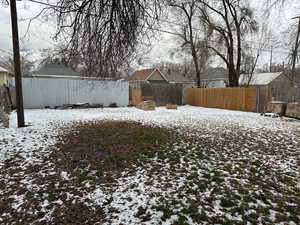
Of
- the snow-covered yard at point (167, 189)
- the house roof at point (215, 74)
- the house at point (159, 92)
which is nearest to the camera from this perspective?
the snow-covered yard at point (167, 189)

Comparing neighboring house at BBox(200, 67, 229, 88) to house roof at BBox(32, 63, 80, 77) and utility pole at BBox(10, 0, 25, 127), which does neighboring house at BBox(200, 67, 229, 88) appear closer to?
house roof at BBox(32, 63, 80, 77)

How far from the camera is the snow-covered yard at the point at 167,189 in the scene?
182 cm

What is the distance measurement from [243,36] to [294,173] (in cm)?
1248

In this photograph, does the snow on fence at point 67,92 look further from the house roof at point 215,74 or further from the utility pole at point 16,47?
the house roof at point 215,74

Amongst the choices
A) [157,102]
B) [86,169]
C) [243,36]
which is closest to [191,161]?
[86,169]

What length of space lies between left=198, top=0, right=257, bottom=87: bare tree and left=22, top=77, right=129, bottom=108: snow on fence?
7.42 metres

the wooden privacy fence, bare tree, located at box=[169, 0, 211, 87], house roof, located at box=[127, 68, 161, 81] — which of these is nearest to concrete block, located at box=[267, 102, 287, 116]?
the wooden privacy fence

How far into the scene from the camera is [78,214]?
1833 millimetres

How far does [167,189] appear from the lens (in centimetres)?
231

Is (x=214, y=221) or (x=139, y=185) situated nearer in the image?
(x=214, y=221)

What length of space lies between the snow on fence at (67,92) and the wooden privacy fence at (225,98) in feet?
17.5

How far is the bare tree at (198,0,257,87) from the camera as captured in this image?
1172 centimetres

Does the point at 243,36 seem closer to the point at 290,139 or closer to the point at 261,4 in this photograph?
the point at 261,4

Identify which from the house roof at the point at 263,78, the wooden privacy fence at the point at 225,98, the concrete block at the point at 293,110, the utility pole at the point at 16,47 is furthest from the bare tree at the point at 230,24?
the utility pole at the point at 16,47
